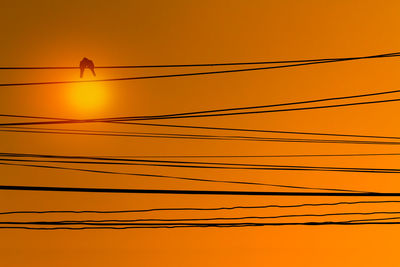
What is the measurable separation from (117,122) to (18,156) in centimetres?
164

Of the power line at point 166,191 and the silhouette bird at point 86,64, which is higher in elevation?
the silhouette bird at point 86,64

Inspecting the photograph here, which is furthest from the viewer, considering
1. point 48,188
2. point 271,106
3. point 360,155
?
point 360,155

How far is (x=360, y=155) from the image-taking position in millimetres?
12156

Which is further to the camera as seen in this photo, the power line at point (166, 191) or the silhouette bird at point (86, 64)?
the silhouette bird at point (86, 64)

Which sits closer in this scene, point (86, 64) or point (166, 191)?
point (166, 191)

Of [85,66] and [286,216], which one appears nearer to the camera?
[85,66]

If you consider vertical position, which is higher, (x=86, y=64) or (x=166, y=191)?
(x=86, y=64)

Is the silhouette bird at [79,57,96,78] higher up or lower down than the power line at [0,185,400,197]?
higher up

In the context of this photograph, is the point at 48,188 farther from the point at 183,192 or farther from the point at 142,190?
the point at 183,192

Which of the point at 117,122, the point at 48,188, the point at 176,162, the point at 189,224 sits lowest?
the point at 48,188

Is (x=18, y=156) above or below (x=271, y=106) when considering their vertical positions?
below

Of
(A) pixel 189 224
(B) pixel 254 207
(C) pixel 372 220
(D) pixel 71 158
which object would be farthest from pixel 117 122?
(C) pixel 372 220

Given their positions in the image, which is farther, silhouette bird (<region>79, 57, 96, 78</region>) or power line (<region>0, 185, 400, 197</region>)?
silhouette bird (<region>79, 57, 96, 78</region>)

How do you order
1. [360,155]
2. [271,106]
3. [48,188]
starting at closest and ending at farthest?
[48,188] → [271,106] → [360,155]
